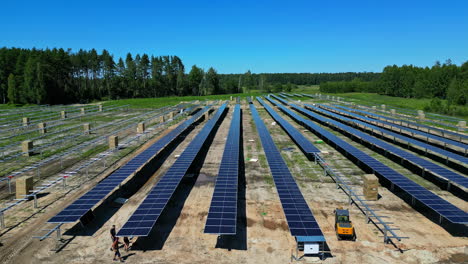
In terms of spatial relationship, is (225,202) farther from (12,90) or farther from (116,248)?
(12,90)

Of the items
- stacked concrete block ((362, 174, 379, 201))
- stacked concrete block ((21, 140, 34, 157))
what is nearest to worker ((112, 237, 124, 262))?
stacked concrete block ((362, 174, 379, 201))

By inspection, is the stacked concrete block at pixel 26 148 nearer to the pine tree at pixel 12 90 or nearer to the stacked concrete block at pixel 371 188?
the stacked concrete block at pixel 371 188

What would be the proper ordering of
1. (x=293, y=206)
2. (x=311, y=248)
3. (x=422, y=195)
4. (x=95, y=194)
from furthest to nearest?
(x=95, y=194) → (x=422, y=195) → (x=293, y=206) → (x=311, y=248)

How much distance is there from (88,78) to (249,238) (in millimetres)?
148408

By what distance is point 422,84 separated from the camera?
125812 mm

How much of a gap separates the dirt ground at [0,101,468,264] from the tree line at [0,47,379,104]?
99.3m

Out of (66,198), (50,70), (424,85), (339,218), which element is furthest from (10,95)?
(424,85)

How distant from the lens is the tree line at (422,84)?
98750 millimetres

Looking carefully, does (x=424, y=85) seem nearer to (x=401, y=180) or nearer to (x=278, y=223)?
(x=401, y=180)

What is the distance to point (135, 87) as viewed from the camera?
141 meters

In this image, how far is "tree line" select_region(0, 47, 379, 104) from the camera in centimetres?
10344

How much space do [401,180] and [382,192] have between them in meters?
1.94

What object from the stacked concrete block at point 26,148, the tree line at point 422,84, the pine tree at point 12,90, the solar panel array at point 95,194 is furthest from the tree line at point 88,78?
the solar panel array at point 95,194

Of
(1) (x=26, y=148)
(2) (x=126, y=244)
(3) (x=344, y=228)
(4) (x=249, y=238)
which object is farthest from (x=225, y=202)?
(1) (x=26, y=148)
